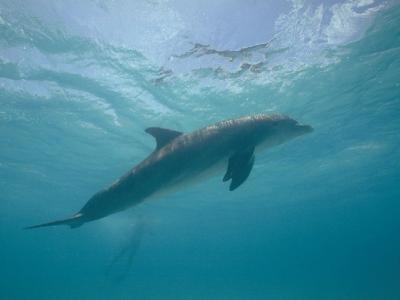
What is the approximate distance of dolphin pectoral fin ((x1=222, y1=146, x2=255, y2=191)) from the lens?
662 cm

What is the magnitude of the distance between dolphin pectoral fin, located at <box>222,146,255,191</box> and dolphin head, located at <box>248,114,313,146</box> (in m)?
0.68

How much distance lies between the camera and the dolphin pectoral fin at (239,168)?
662 centimetres

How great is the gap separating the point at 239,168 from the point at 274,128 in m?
1.61

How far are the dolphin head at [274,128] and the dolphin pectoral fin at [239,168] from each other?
68cm

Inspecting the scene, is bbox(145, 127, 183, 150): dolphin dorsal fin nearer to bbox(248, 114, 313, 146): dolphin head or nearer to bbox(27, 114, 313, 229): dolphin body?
bbox(27, 114, 313, 229): dolphin body

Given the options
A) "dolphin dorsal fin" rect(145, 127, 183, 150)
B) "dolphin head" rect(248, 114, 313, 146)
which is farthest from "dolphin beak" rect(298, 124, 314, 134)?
"dolphin dorsal fin" rect(145, 127, 183, 150)

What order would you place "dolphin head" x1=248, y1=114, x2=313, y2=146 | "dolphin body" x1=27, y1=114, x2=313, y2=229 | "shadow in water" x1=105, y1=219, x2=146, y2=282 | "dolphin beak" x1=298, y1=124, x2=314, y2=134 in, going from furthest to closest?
"shadow in water" x1=105, y1=219, x2=146, y2=282, "dolphin beak" x1=298, y1=124, x2=314, y2=134, "dolphin head" x1=248, y1=114, x2=313, y2=146, "dolphin body" x1=27, y1=114, x2=313, y2=229

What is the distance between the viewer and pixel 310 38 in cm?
1318

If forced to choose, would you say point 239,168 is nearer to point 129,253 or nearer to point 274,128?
point 274,128

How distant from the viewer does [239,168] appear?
6734 millimetres

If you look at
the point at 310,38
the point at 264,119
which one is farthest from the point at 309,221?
the point at 264,119

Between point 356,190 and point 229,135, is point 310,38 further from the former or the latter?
point 356,190

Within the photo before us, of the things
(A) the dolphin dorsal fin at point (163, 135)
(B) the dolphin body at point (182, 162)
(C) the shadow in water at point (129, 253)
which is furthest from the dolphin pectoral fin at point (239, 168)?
(C) the shadow in water at point (129, 253)

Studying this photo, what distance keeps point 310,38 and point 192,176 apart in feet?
28.8
